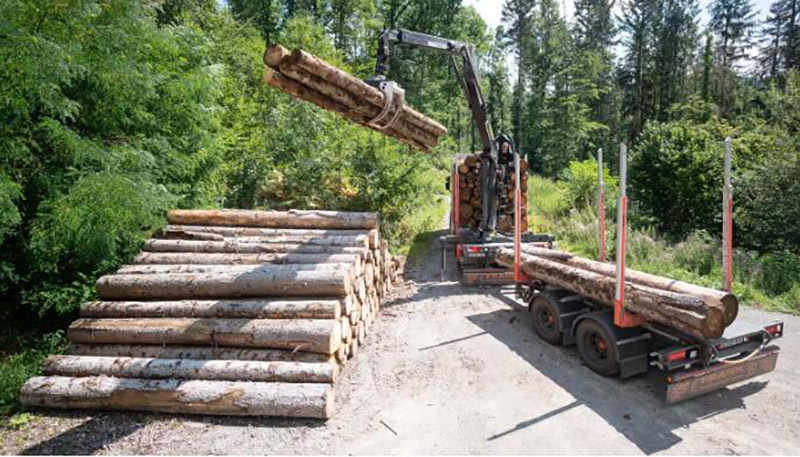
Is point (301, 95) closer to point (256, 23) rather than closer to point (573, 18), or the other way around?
point (256, 23)

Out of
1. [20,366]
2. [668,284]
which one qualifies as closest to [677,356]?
[668,284]

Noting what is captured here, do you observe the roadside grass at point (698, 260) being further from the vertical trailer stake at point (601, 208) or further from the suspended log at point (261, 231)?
the suspended log at point (261, 231)

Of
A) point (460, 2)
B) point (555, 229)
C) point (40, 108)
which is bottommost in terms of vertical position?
point (555, 229)

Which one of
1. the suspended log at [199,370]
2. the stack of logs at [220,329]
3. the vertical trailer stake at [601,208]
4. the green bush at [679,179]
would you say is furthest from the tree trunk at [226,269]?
the green bush at [679,179]

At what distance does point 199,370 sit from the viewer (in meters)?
5.04

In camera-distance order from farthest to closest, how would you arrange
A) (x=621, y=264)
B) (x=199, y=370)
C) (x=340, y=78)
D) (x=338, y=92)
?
(x=338, y=92), (x=340, y=78), (x=199, y=370), (x=621, y=264)

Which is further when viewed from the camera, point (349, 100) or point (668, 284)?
point (349, 100)

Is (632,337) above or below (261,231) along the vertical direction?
below

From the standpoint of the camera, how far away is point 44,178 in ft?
19.5

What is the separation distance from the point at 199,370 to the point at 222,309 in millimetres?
948

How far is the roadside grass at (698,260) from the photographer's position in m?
8.52

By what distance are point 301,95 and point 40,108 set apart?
3.56 m

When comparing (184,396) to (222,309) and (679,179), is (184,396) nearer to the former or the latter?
(222,309)

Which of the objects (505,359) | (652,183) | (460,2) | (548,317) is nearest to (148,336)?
(505,359)
